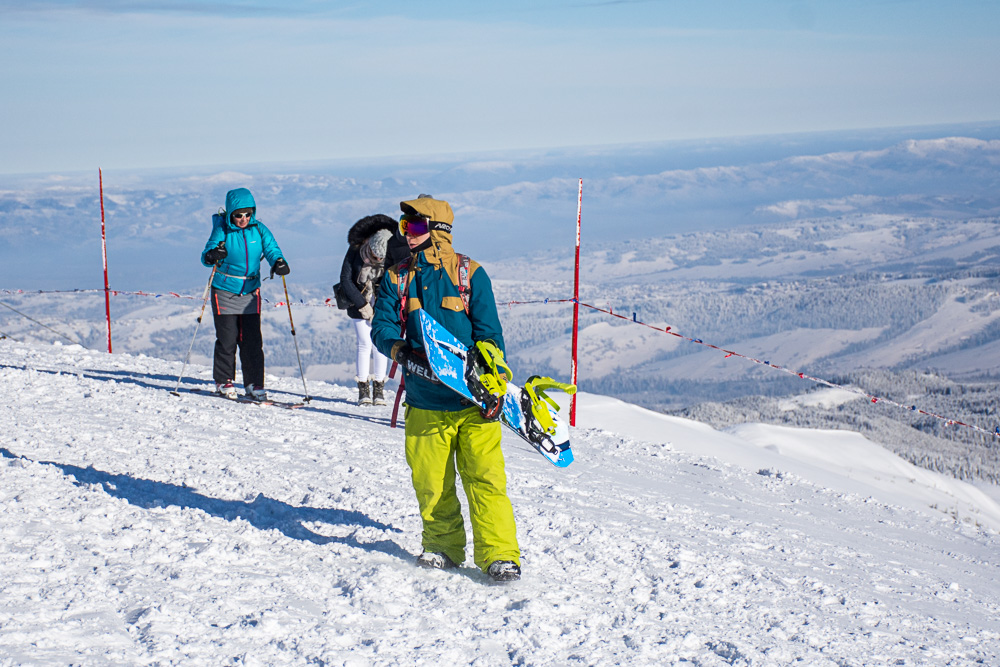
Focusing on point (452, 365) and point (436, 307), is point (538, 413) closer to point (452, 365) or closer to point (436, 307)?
point (452, 365)

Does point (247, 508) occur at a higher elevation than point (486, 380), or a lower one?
lower

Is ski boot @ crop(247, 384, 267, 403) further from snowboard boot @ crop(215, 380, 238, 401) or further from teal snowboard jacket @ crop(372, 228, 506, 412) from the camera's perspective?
teal snowboard jacket @ crop(372, 228, 506, 412)

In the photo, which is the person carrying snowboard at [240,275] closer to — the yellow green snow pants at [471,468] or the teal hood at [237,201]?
the teal hood at [237,201]

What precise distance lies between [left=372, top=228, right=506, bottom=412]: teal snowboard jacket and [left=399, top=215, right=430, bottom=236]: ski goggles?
5cm

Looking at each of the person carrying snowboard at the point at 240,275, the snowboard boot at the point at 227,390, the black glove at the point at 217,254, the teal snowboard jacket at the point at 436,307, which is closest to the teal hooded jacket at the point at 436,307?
the teal snowboard jacket at the point at 436,307

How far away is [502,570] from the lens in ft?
12.5

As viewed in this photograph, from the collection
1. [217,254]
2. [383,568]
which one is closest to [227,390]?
[217,254]

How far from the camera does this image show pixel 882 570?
202 inches

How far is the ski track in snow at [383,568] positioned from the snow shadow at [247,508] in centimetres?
2

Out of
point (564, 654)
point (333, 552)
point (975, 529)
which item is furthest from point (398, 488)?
point (975, 529)

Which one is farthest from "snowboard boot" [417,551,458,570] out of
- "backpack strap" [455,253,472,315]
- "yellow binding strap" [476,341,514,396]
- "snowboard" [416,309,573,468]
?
"backpack strap" [455,253,472,315]

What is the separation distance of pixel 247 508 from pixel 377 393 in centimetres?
483

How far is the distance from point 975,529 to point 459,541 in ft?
23.0

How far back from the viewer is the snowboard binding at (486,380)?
3.64m
